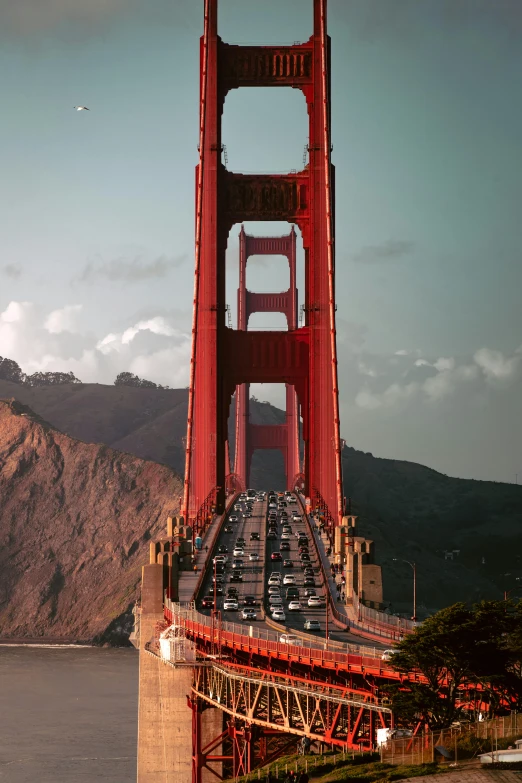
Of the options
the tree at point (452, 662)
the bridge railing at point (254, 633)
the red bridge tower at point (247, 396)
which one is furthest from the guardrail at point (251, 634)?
the red bridge tower at point (247, 396)

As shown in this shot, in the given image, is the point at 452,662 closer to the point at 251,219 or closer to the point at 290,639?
the point at 290,639

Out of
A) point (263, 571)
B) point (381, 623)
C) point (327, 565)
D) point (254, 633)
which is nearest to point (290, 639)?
point (254, 633)

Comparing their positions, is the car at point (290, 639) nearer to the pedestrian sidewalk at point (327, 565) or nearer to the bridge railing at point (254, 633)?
the bridge railing at point (254, 633)

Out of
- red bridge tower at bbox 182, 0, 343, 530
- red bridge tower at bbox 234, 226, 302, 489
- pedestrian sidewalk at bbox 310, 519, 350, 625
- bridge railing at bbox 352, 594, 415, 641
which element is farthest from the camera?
red bridge tower at bbox 234, 226, 302, 489

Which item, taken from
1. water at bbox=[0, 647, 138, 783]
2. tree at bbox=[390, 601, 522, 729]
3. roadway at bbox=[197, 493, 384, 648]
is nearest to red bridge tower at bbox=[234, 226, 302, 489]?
water at bbox=[0, 647, 138, 783]

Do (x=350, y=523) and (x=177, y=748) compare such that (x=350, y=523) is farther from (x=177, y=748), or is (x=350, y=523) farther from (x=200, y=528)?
(x=177, y=748)

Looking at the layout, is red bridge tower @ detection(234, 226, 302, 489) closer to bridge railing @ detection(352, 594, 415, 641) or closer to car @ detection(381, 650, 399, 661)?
bridge railing @ detection(352, 594, 415, 641)
